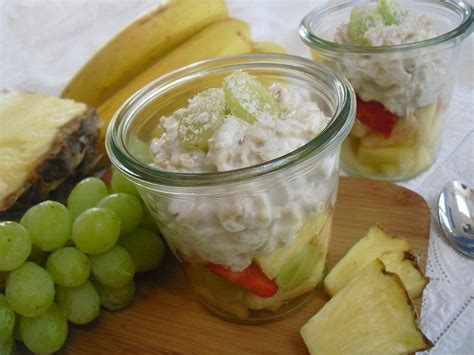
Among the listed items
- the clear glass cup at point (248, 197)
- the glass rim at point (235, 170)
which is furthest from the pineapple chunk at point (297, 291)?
the glass rim at point (235, 170)

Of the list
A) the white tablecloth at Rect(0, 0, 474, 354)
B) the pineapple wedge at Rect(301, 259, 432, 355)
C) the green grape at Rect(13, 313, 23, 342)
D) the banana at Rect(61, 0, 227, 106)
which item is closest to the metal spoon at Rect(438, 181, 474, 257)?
the pineapple wedge at Rect(301, 259, 432, 355)

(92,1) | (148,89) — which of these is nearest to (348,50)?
(148,89)

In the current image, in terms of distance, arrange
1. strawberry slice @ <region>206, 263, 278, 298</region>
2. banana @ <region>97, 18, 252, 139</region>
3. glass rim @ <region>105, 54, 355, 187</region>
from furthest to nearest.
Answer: banana @ <region>97, 18, 252, 139</region> → strawberry slice @ <region>206, 263, 278, 298</region> → glass rim @ <region>105, 54, 355, 187</region>

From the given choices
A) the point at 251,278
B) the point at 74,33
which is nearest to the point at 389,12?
the point at 251,278

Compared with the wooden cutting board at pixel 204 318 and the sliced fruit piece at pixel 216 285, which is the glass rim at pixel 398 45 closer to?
the wooden cutting board at pixel 204 318

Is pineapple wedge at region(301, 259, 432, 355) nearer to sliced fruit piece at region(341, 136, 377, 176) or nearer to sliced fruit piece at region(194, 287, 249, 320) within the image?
sliced fruit piece at region(194, 287, 249, 320)
